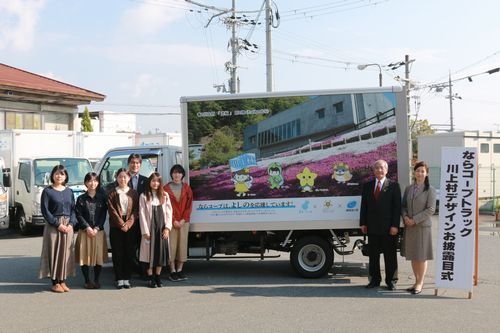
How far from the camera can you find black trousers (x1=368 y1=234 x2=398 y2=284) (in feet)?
26.8

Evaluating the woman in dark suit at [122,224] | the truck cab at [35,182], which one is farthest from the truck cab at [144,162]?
the truck cab at [35,182]

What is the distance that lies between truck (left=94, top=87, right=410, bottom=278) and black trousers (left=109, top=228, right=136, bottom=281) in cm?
104

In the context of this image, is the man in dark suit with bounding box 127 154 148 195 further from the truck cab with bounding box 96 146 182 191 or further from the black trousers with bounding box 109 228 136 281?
the black trousers with bounding box 109 228 136 281

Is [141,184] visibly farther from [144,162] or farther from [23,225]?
[23,225]

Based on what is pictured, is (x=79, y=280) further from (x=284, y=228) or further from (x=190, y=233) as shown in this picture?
(x=284, y=228)

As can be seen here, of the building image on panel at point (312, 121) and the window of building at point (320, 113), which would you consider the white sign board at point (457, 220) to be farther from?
the window of building at point (320, 113)

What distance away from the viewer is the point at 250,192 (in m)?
8.76

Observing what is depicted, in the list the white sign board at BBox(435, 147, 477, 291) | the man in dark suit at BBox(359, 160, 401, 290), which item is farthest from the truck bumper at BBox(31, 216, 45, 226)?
the white sign board at BBox(435, 147, 477, 291)

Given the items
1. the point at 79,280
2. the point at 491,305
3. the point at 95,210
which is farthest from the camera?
the point at 79,280

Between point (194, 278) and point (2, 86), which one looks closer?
point (194, 278)

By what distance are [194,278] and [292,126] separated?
2898 mm

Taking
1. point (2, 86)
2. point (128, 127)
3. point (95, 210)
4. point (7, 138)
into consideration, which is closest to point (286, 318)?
point (95, 210)

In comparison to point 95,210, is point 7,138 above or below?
above

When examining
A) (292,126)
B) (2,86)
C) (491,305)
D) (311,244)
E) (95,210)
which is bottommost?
(491,305)
